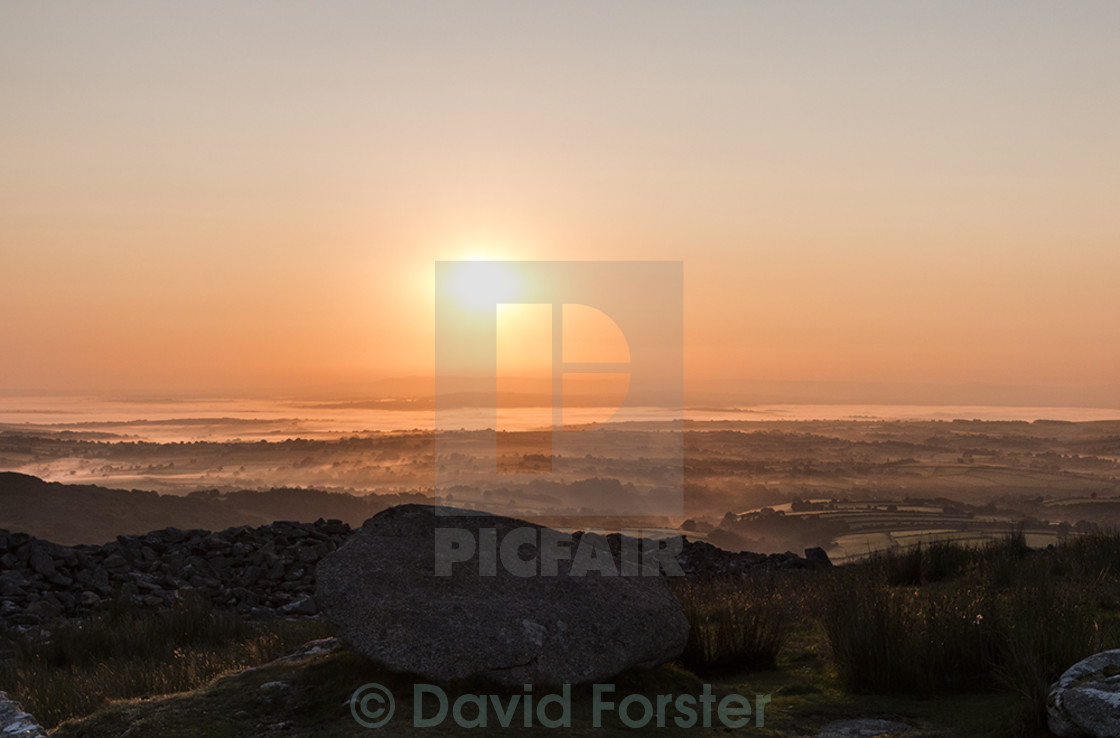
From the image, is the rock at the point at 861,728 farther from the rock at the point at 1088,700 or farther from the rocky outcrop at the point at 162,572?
the rocky outcrop at the point at 162,572

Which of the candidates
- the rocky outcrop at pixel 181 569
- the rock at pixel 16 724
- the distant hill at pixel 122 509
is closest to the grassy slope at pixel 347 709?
the rock at pixel 16 724

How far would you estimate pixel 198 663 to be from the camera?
834cm

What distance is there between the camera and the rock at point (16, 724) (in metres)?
4.97

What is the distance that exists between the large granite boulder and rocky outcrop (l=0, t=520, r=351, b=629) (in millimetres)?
8230

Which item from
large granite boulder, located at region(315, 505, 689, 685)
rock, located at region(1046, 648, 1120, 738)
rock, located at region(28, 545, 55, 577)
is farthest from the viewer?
rock, located at region(28, 545, 55, 577)

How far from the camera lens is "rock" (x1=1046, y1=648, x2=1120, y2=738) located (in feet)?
15.0

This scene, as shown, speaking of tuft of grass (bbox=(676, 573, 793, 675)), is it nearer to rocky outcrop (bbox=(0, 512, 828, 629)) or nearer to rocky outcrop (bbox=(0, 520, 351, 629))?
rocky outcrop (bbox=(0, 512, 828, 629))

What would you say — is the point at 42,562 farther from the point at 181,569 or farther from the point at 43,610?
the point at 181,569

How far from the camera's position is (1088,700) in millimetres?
4703

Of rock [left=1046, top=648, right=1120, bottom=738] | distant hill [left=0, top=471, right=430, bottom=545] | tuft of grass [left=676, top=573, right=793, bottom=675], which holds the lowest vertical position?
distant hill [left=0, top=471, right=430, bottom=545]

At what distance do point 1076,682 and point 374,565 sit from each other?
474 centimetres

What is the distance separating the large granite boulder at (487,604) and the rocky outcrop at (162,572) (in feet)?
27.0

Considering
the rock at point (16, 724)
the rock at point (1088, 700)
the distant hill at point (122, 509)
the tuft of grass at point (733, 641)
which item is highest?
the rock at point (1088, 700)

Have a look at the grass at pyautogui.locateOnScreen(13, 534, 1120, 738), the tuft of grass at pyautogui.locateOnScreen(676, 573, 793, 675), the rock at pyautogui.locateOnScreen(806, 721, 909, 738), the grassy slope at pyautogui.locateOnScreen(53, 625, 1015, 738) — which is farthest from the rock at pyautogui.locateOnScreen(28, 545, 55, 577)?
the rock at pyautogui.locateOnScreen(806, 721, 909, 738)
